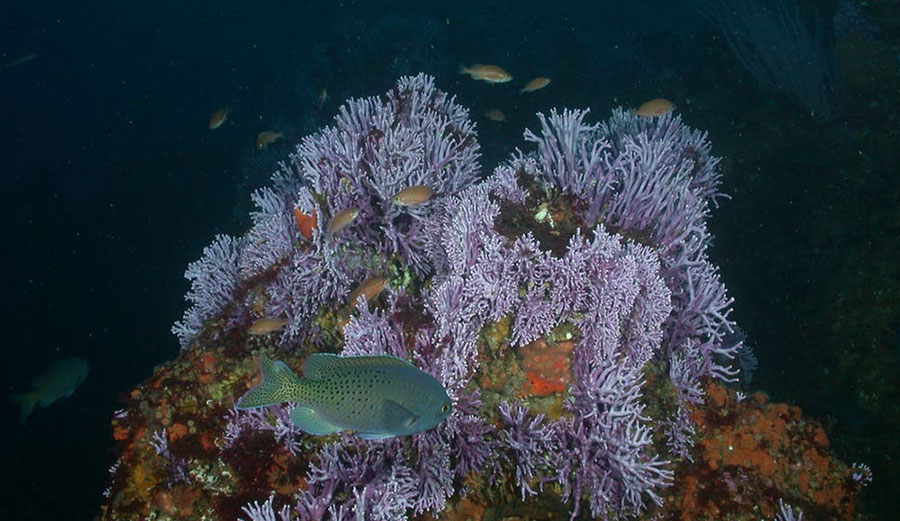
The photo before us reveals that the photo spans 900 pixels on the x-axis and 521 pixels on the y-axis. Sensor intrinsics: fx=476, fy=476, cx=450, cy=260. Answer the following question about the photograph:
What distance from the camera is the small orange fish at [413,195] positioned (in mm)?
3533

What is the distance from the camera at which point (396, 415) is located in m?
2.02

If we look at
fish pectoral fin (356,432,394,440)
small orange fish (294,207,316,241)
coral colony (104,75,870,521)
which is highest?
fish pectoral fin (356,432,394,440)

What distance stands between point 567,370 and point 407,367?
135cm

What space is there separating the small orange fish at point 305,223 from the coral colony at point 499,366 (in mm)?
17

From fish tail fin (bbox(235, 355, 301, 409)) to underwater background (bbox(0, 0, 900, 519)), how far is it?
68.3 inches

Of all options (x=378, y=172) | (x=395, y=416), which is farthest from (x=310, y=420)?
(x=378, y=172)

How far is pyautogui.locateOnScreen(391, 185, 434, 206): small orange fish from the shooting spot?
353cm

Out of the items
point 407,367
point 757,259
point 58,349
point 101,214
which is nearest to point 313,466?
point 407,367

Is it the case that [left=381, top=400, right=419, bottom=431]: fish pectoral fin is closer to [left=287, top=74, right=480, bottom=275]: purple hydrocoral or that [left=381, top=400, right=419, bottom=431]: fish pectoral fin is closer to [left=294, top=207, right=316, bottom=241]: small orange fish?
[left=287, top=74, right=480, bottom=275]: purple hydrocoral

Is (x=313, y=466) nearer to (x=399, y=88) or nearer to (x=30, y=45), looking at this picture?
(x=399, y=88)

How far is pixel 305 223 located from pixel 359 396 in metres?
2.02

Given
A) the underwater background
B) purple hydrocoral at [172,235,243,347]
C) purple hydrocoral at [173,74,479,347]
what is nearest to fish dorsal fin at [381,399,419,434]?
purple hydrocoral at [173,74,479,347]

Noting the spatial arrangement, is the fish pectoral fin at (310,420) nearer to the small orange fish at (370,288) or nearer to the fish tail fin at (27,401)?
the small orange fish at (370,288)

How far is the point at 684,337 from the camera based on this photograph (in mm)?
3455
